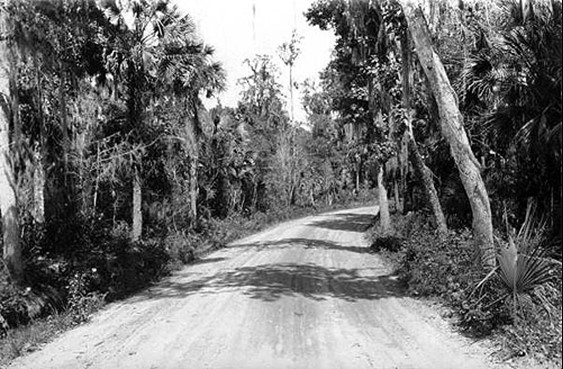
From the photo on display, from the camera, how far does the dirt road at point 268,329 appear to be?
Result: 7059mm

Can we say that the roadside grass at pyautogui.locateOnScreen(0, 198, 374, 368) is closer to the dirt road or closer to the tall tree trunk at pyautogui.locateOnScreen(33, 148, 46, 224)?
the dirt road

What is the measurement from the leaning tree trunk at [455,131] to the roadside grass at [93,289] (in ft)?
23.4

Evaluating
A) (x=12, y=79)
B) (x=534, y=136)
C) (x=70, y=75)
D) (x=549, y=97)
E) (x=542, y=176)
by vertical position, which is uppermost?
(x=70, y=75)

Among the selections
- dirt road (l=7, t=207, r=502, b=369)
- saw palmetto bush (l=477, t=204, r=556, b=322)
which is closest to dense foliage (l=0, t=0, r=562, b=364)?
saw palmetto bush (l=477, t=204, r=556, b=322)

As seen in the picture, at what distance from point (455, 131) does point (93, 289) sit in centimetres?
815

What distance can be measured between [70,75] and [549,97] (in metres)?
12.0

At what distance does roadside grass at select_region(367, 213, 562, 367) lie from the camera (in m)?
6.63

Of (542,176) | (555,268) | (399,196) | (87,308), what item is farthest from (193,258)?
(399,196)

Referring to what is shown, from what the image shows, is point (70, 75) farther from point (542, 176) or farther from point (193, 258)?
point (542, 176)

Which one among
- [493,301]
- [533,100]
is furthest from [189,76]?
[493,301]

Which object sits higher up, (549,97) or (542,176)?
(549,97)

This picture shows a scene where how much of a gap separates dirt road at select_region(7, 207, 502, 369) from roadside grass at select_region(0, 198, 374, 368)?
32cm

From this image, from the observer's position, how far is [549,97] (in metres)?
9.38

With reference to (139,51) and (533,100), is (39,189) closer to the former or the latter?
(139,51)
